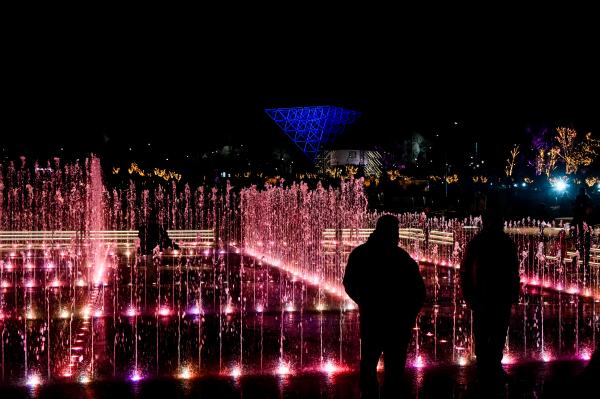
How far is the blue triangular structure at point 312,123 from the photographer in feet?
319

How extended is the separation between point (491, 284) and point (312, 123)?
9268cm

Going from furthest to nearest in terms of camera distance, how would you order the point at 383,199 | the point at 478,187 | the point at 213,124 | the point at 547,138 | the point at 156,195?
the point at 213,124 → the point at 547,138 → the point at 478,187 → the point at 383,199 → the point at 156,195

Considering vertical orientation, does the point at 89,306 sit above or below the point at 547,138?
below

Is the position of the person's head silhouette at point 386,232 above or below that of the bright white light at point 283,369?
above

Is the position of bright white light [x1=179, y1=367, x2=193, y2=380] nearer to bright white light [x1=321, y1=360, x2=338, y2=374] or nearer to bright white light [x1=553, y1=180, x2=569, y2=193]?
bright white light [x1=321, y1=360, x2=338, y2=374]

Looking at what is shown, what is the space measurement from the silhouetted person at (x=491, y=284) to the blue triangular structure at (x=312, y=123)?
90480 mm

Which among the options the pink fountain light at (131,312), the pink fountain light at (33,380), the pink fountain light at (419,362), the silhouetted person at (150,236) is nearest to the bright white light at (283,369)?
the pink fountain light at (419,362)

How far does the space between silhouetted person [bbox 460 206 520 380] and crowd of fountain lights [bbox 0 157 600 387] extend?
116cm

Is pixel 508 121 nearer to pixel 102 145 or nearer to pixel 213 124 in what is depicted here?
pixel 213 124

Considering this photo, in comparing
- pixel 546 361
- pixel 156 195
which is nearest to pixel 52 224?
pixel 156 195

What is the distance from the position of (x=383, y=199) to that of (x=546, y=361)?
41646 millimetres

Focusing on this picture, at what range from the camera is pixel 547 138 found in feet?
248

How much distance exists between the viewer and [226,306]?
12.0 meters

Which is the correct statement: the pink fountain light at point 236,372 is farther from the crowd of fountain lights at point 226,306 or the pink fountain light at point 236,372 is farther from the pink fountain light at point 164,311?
the pink fountain light at point 164,311
